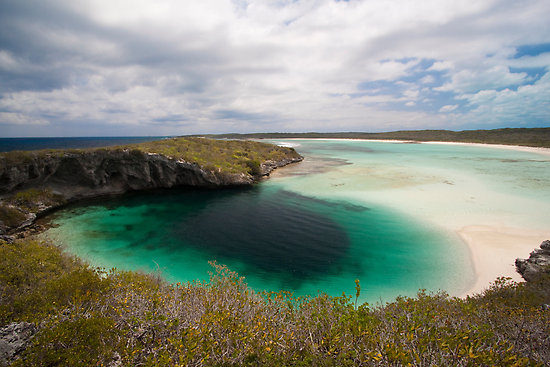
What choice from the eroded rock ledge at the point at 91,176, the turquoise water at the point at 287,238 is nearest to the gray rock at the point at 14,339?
the turquoise water at the point at 287,238

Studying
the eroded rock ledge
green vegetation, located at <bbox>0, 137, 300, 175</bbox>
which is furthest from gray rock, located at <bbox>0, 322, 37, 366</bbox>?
green vegetation, located at <bbox>0, 137, 300, 175</bbox>

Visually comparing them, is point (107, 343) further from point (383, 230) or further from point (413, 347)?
point (383, 230)

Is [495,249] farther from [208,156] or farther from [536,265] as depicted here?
[208,156]

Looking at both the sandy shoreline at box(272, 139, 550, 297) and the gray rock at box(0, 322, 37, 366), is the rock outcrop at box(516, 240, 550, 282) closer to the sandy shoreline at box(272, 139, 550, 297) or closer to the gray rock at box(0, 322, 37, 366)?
the sandy shoreline at box(272, 139, 550, 297)

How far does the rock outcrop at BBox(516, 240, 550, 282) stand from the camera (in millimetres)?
11881

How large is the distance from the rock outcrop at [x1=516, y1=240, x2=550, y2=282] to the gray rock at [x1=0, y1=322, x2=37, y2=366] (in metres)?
19.8

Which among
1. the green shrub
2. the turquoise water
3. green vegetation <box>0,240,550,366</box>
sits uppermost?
green vegetation <box>0,240,550,366</box>

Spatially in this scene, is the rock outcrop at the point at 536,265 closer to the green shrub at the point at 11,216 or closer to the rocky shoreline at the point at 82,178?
the rocky shoreline at the point at 82,178

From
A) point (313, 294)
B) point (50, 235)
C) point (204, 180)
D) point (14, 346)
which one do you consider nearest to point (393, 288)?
point (313, 294)

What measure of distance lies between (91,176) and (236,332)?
35.8m

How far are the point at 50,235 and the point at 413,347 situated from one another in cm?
2645

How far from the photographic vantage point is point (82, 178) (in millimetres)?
32188

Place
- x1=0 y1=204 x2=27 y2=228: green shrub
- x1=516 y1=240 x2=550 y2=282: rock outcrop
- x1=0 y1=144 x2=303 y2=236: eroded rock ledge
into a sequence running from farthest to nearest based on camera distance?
x1=0 y1=144 x2=303 y2=236: eroded rock ledge → x1=0 y1=204 x2=27 y2=228: green shrub → x1=516 y1=240 x2=550 y2=282: rock outcrop

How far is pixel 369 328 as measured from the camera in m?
6.32
